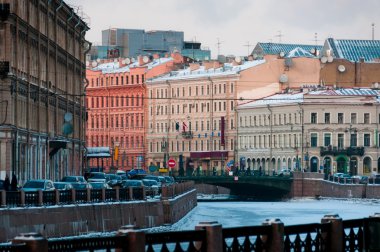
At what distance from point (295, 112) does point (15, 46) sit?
5986cm

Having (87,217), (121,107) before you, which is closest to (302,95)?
(121,107)

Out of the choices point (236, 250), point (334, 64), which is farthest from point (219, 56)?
point (236, 250)

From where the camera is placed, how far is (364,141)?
126 meters

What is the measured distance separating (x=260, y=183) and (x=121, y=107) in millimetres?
41354

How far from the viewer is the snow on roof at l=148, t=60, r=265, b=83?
134375mm

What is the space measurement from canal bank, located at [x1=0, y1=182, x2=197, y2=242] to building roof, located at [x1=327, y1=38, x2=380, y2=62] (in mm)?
77271

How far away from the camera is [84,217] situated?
5356 cm

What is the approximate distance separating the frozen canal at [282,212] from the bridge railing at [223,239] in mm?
34702

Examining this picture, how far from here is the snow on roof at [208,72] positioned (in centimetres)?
13438

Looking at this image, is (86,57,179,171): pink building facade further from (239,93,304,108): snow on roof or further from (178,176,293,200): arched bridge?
(178,176,293,200): arched bridge

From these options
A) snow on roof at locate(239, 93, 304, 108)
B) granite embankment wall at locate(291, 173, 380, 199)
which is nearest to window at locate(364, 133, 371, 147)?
snow on roof at locate(239, 93, 304, 108)

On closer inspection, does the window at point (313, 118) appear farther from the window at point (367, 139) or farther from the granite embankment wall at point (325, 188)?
the granite embankment wall at point (325, 188)

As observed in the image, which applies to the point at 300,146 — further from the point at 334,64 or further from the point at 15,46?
the point at 15,46

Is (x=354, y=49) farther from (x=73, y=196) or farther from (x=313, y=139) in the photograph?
(x=73, y=196)
